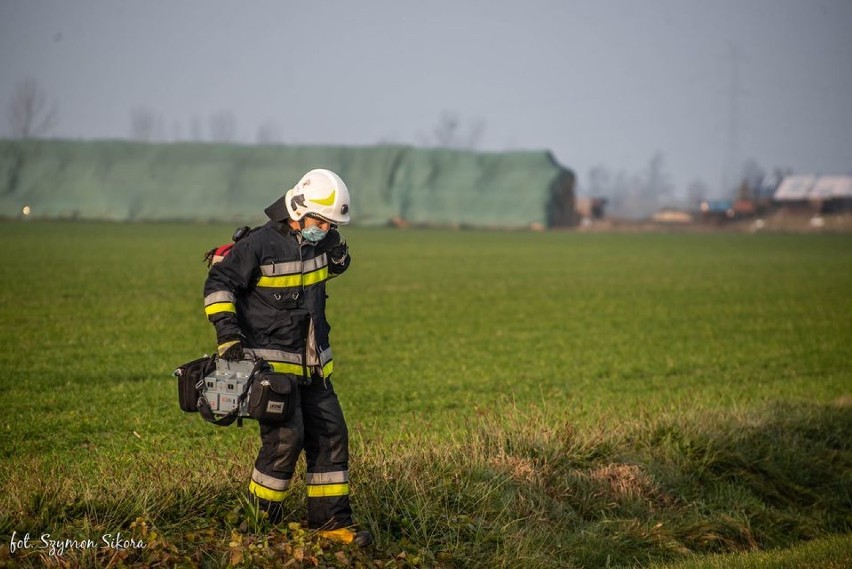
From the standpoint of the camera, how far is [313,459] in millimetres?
6141

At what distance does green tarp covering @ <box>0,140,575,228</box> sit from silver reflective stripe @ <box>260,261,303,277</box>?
177ft

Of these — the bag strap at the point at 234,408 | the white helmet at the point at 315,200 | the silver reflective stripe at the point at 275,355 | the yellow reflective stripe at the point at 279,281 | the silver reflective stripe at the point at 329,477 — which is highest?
the white helmet at the point at 315,200

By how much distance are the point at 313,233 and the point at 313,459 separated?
4.20 ft

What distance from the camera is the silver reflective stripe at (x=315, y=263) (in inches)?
239

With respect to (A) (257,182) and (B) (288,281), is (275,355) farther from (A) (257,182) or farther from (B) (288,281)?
(A) (257,182)

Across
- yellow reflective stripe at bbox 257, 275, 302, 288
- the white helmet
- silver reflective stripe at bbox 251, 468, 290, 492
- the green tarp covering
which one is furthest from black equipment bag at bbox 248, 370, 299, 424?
the green tarp covering

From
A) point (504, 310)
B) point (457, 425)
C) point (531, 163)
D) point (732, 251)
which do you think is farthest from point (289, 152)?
point (457, 425)

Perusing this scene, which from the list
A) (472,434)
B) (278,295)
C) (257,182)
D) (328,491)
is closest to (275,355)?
(278,295)

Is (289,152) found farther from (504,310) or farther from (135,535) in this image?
(135,535)

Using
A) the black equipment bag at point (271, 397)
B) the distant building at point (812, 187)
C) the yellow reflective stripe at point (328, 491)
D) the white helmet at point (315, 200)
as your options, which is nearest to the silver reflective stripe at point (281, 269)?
the white helmet at point (315, 200)

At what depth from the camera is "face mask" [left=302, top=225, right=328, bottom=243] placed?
604 cm

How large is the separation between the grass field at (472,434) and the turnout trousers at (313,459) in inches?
7.9

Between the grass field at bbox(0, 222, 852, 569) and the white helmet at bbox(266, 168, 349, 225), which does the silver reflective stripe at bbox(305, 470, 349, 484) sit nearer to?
the grass field at bbox(0, 222, 852, 569)

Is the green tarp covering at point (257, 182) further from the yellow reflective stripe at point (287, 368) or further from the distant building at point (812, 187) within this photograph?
the yellow reflective stripe at point (287, 368)
